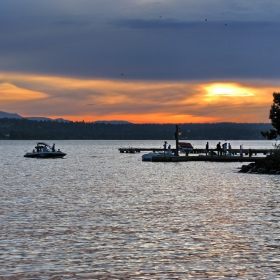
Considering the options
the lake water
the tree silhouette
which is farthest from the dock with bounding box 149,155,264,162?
the lake water

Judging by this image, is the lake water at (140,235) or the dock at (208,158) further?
the dock at (208,158)

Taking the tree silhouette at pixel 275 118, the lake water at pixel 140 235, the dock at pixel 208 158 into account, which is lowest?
the lake water at pixel 140 235

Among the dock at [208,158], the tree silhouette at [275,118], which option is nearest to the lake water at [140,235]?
the tree silhouette at [275,118]

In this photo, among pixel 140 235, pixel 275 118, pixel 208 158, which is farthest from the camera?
pixel 208 158

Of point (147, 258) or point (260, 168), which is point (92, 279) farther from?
point (260, 168)

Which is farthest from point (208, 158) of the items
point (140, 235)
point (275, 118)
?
point (140, 235)

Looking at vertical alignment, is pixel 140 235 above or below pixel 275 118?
below

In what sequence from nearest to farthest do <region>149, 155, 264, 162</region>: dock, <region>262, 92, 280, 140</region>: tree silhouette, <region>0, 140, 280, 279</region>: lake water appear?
<region>0, 140, 280, 279</region>: lake water → <region>262, 92, 280, 140</region>: tree silhouette → <region>149, 155, 264, 162</region>: dock

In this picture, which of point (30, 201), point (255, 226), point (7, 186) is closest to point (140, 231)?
point (255, 226)

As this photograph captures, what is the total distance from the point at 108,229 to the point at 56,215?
5.89 meters

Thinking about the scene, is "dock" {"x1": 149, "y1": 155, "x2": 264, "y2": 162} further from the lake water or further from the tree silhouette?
the lake water

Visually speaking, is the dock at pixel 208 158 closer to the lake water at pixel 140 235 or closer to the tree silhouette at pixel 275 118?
the tree silhouette at pixel 275 118

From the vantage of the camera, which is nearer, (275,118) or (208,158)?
(275,118)

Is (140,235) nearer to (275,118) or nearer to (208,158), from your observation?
(275,118)
